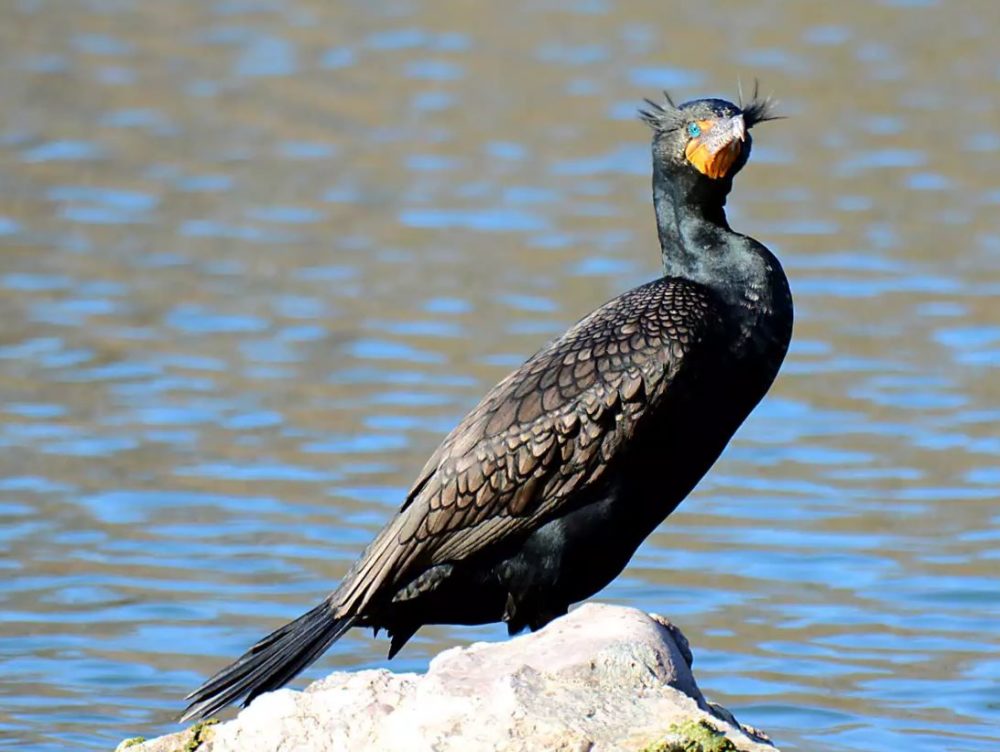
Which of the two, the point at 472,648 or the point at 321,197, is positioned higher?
A: the point at 321,197

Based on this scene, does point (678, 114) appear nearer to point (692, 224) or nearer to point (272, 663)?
point (692, 224)

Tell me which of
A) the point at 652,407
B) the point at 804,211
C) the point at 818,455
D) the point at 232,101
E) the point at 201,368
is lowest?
the point at 652,407

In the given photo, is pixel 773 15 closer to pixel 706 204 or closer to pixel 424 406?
pixel 424 406

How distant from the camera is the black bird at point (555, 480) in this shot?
590 cm

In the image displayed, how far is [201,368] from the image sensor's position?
10648 millimetres

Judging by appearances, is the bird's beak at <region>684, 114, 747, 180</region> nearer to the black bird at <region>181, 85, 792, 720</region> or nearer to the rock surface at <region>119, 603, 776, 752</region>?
the black bird at <region>181, 85, 792, 720</region>

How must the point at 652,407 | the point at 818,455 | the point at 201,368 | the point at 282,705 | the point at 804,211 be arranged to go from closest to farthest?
the point at 282,705, the point at 652,407, the point at 818,455, the point at 201,368, the point at 804,211

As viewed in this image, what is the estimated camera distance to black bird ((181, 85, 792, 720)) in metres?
5.90

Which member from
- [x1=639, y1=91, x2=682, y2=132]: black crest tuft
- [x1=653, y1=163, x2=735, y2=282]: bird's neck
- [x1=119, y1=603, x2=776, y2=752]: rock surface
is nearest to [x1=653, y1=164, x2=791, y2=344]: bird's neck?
[x1=653, y1=163, x2=735, y2=282]: bird's neck

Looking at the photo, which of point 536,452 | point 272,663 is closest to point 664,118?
point 536,452

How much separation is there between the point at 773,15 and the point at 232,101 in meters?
5.20

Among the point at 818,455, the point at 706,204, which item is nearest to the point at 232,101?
the point at 818,455

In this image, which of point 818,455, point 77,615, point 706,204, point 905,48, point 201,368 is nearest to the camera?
point 706,204

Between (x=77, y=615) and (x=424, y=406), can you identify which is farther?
(x=424, y=406)
